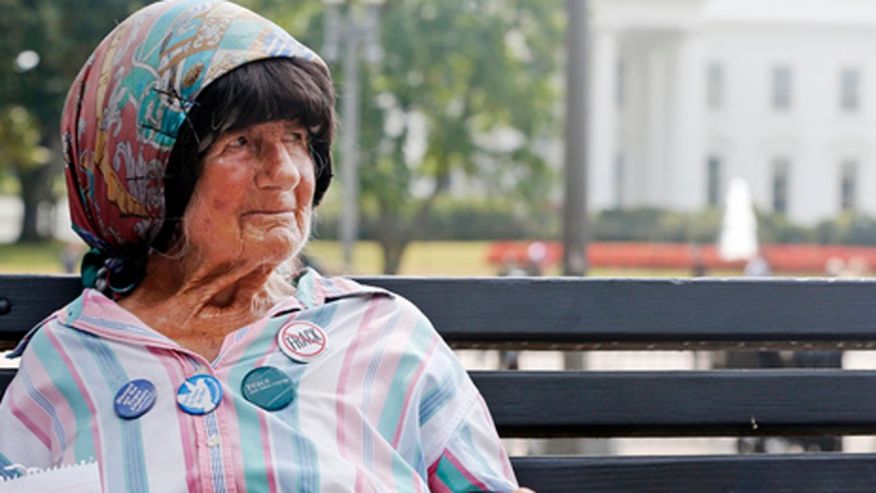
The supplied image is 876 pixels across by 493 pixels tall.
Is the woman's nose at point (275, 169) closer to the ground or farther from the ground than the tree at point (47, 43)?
farther from the ground

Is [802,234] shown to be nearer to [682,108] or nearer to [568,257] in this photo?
[682,108]

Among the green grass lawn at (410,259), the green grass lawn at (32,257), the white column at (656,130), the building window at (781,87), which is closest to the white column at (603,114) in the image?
the white column at (656,130)

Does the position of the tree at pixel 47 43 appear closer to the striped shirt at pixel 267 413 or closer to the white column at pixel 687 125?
the striped shirt at pixel 267 413

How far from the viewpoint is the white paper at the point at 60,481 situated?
194 centimetres

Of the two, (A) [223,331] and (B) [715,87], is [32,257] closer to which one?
(A) [223,331]

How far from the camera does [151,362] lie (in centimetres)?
204

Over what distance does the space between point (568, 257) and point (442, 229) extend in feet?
130

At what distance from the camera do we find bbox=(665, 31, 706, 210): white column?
56750 mm

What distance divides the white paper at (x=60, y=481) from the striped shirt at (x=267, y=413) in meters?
0.03

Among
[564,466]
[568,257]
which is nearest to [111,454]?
[564,466]

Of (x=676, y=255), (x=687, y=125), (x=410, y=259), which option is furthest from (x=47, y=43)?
(x=687, y=125)

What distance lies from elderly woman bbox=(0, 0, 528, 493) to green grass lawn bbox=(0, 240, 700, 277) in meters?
27.8

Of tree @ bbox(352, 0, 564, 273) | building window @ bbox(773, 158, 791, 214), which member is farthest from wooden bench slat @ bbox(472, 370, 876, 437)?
building window @ bbox(773, 158, 791, 214)

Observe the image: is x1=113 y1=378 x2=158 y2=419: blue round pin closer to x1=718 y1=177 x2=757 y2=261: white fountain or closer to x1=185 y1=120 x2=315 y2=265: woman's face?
x1=185 y1=120 x2=315 y2=265: woman's face
